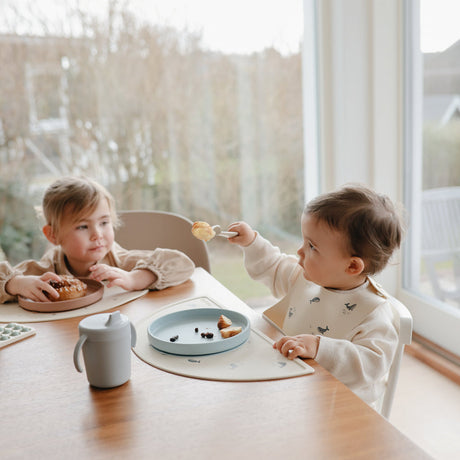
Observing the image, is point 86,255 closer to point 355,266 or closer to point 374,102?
point 355,266

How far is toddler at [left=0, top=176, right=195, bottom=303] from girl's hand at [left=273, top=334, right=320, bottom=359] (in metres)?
0.59

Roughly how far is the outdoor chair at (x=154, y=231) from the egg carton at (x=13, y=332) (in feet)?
2.30

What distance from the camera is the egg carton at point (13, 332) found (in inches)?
45.6

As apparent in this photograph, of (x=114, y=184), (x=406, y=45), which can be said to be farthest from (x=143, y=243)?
(x=406, y=45)

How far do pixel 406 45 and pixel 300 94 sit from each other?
0.60 metres

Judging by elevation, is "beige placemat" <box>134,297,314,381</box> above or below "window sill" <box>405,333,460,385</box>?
above

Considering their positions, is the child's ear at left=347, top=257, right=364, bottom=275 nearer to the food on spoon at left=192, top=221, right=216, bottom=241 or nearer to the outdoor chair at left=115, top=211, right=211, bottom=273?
the food on spoon at left=192, top=221, right=216, bottom=241

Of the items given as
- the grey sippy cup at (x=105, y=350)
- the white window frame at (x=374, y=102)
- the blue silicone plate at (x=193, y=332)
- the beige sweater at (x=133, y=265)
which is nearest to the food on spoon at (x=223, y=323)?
the blue silicone plate at (x=193, y=332)

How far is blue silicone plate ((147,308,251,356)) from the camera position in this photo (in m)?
1.02

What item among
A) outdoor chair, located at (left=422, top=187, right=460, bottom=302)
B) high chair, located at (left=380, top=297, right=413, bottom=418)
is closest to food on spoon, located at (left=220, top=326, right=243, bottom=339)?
high chair, located at (left=380, top=297, right=413, bottom=418)

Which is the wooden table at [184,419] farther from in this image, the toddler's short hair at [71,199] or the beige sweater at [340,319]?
the toddler's short hair at [71,199]

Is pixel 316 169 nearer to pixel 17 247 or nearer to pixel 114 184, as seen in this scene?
pixel 114 184

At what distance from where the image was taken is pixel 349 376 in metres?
1.01

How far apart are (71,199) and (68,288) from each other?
0.33m
